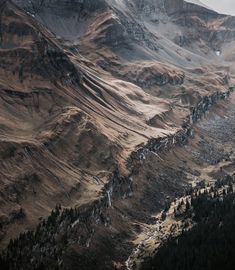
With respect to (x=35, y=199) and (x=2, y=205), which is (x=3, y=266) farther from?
(x=35, y=199)

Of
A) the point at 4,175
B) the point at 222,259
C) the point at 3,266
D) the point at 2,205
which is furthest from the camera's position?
the point at 4,175

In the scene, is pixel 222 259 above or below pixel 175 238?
above

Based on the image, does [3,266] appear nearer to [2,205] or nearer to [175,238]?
[2,205]

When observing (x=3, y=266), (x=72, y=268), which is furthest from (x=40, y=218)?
(x=3, y=266)

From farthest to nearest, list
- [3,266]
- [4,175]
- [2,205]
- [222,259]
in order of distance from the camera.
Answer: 1. [4,175]
2. [2,205]
3. [222,259]
4. [3,266]

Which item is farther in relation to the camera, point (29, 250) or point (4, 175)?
point (4, 175)

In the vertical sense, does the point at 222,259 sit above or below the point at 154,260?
above

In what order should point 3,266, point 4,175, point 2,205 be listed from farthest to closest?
point 4,175 → point 2,205 → point 3,266

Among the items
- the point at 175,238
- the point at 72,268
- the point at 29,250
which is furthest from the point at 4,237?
the point at 175,238


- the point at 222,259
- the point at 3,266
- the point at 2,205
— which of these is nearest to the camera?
the point at 3,266
